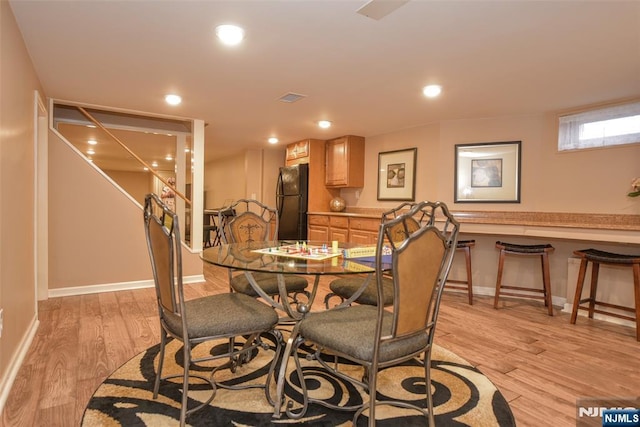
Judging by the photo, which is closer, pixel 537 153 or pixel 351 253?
pixel 351 253

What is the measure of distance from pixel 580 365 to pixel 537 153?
2.48 m

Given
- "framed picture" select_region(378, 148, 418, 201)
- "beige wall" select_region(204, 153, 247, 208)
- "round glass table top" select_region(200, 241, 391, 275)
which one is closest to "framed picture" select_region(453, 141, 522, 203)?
"framed picture" select_region(378, 148, 418, 201)

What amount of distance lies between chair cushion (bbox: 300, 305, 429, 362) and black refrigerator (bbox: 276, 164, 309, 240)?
4208 millimetres

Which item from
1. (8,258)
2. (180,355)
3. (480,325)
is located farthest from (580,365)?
(8,258)

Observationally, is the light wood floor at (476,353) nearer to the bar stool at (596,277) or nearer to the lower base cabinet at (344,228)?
the bar stool at (596,277)

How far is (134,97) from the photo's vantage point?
370cm

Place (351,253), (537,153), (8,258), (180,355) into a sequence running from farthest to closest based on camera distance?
(537,153), (180,355), (351,253), (8,258)

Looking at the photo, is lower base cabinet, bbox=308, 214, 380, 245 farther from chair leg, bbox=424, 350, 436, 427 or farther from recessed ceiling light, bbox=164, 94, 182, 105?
chair leg, bbox=424, 350, 436, 427

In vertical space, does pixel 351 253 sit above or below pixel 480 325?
above

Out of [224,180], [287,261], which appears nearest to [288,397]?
[287,261]

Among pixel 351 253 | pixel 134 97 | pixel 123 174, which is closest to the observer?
pixel 351 253

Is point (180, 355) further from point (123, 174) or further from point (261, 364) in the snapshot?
point (123, 174)

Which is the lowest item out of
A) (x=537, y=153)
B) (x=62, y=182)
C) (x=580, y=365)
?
(x=580, y=365)

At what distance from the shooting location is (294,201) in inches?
239
